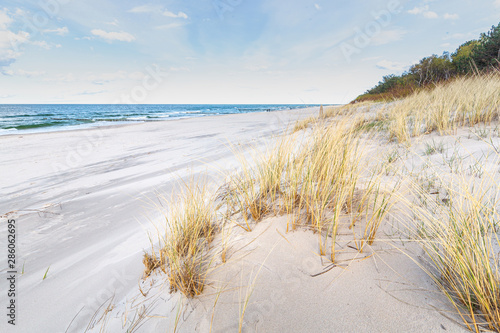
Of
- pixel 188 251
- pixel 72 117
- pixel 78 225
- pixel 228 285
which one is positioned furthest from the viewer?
pixel 72 117

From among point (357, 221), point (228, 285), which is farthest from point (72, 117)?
point (357, 221)

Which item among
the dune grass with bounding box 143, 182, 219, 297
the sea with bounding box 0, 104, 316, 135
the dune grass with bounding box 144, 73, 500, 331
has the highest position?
the dune grass with bounding box 144, 73, 500, 331

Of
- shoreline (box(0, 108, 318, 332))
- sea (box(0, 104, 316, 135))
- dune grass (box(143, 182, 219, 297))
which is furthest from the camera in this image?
sea (box(0, 104, 316, 135))

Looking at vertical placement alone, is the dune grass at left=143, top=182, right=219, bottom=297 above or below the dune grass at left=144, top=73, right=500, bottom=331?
below

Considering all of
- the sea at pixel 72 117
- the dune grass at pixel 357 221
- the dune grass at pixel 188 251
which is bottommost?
the sea at pixel 72 117

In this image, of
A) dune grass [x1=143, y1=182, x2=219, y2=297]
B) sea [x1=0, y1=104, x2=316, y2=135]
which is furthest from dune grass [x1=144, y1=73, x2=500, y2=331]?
sea [x1=0, y1=104, x2=316, y2=135]

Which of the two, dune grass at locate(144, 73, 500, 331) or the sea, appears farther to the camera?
the sea

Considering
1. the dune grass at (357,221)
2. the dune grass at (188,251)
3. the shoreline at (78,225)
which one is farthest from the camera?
the shoreline at (78,225)

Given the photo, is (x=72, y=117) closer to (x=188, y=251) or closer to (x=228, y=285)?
(x=188, y=251)

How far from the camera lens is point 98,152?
5531mm

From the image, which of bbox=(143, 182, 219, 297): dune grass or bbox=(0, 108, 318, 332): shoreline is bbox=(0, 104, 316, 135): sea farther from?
bbox=(143, 182, 219, 297): dune grass

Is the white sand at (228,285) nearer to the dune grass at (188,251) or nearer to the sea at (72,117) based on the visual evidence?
the dune grass at (188,251)

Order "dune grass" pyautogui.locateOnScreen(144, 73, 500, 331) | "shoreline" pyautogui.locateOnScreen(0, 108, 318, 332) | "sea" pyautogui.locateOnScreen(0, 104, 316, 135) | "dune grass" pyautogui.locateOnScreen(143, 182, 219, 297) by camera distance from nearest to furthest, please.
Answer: "dune grass" pyautogui.locateOnScreen(144, 73, 500, 331) < "dune grass" pyautogui.locateOnScreen(143, 182, 219, 297) < "shoreline" pyautogui.locateOnScreen(0, 108, 318, 332) < "sea" pyautogui.locateOnScreen(0, 104, 316, 135)

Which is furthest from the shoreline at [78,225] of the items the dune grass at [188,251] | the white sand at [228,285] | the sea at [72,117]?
the sea at [72,117]
